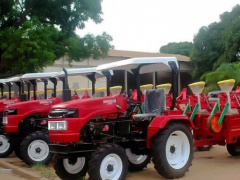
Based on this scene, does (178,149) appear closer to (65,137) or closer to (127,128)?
(127,128)

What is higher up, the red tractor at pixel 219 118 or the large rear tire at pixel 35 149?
the red tractor at pixel 219 118

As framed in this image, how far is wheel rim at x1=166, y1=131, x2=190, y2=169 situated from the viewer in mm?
7539

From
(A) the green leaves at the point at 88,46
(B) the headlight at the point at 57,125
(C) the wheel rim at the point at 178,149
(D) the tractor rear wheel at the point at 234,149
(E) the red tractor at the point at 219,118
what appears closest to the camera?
(B) the headlight at the point at 57,125

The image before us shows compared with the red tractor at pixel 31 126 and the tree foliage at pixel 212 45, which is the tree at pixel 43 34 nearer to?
the red tractor at pixel 31 126

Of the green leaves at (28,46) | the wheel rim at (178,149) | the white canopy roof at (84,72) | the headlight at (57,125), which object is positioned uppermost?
the green leaves at (28,46)

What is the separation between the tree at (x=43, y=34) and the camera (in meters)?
15.1

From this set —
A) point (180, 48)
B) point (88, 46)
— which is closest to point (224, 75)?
point (88, 46)

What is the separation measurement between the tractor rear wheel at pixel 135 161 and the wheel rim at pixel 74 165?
44.4 inches

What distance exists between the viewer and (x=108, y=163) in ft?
21.8

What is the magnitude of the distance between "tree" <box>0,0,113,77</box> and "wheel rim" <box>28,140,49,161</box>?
6065 mm

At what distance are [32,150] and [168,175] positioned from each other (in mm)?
3573

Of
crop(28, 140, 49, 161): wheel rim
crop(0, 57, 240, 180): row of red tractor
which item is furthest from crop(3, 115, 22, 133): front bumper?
crop(28, 140, 49, 161): wheel rim

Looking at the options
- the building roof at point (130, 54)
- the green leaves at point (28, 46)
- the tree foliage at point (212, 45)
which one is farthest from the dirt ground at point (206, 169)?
the tree foliage at point (212, 45)

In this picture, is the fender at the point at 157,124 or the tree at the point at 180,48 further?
the tree at the point at 180,48
